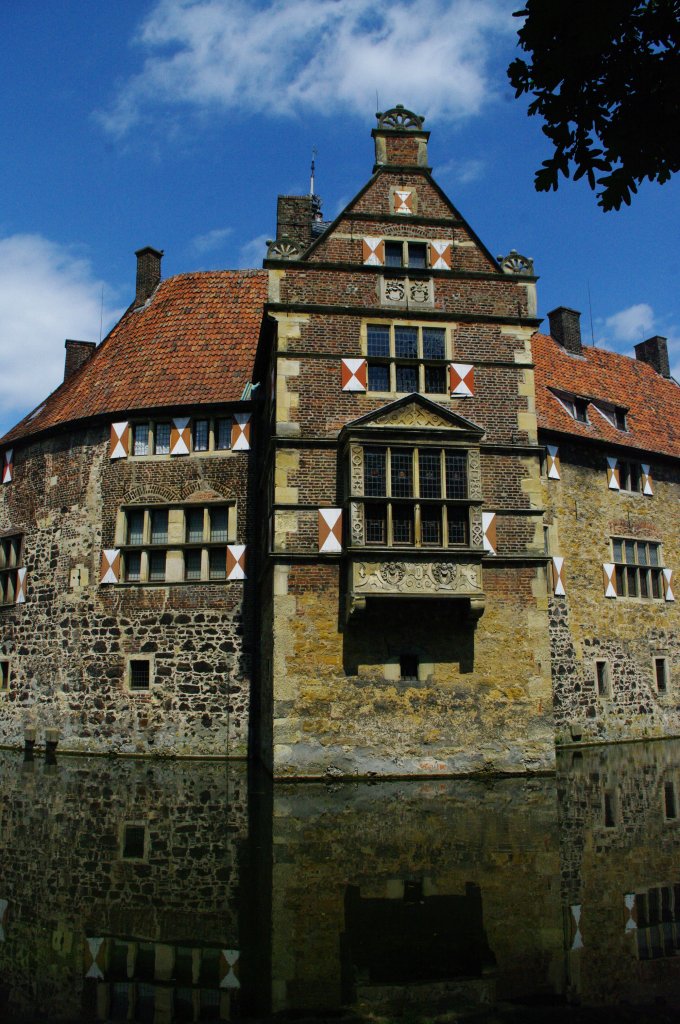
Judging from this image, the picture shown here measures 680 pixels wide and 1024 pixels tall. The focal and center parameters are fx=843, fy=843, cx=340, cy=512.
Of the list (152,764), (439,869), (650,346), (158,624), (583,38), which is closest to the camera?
(583,38)

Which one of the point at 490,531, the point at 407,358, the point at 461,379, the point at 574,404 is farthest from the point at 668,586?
the point at 407,358

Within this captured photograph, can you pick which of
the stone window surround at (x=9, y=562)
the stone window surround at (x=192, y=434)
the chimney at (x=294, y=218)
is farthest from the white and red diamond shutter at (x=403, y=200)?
the stone window surround at (x=9, y=562)

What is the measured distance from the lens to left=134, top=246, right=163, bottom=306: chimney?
2362 cm

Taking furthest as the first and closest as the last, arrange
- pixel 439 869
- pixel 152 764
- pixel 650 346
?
pixel 650 346
pixel 152 764
pixel 439 869

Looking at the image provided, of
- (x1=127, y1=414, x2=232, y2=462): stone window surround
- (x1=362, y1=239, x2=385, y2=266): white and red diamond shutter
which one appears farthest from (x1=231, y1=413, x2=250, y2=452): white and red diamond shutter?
(x1=362, y1=239, x2=385, y2=266): white and red diamond shutter

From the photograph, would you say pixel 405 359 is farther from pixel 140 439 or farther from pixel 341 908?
pixel 341 908

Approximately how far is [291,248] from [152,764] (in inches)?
416

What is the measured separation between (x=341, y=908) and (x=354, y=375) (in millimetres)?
10320

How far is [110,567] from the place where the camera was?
19.1 m

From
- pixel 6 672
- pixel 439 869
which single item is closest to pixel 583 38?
pixel 439 869

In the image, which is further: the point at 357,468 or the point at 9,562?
the point at 9,562

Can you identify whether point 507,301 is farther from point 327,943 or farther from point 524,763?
point 327,943

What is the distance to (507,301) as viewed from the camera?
644 inches

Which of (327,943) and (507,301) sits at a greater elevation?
(507,301)
